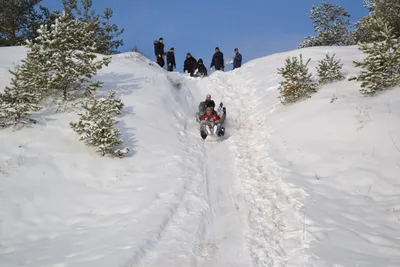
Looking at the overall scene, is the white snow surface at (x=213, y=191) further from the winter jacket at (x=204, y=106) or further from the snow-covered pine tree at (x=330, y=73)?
the winter jacket at (x=204, y=106)

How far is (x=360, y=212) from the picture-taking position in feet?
20.4

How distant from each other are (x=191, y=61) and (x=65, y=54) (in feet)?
41.0

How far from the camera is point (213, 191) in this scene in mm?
7613

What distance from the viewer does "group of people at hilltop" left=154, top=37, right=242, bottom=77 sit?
21.7 metres

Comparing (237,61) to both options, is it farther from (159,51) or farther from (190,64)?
(159,51)

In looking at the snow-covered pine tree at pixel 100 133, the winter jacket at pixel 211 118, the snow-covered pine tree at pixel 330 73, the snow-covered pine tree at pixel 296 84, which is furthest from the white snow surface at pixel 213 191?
the snow-covered pine tree at pixel 330 73

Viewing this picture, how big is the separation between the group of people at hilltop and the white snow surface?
9.98 metres

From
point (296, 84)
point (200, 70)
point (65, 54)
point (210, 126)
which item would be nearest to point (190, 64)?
point (200, 70)

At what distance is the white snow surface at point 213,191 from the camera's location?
16.6 ft

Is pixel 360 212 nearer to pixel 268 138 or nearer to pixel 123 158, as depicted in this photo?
pixel 268 138

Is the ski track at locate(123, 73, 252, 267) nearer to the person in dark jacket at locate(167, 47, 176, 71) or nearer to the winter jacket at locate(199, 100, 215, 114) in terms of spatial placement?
the winter jacket at locate(199, 100, 215, 114)

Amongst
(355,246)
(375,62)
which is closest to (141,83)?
(375,62)

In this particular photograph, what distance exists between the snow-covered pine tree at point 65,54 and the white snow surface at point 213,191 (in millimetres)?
1300

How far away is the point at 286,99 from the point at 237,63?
39.6 ft
